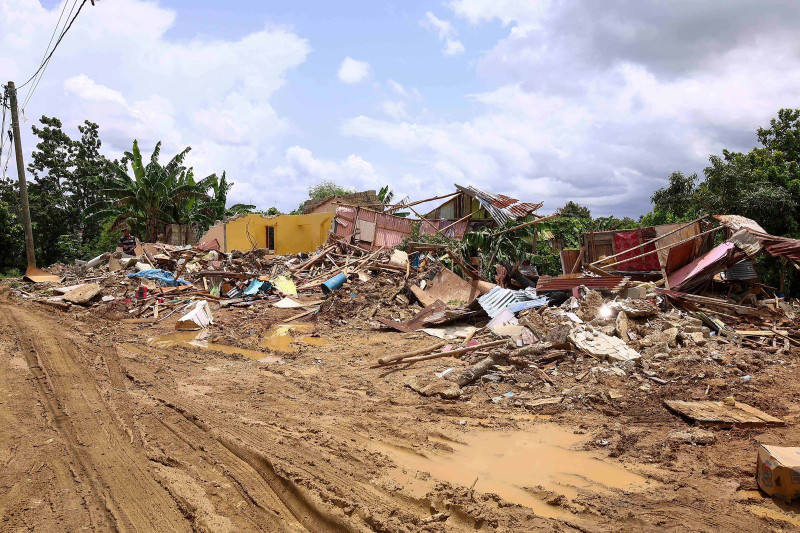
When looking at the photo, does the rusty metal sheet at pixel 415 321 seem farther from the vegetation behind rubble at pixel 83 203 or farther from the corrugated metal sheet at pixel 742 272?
the vegetation behind rubble at pixel 83 203

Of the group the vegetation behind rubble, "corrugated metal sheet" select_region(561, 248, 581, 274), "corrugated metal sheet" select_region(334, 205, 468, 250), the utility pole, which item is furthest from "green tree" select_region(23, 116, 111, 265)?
"corrugated metal sheet" select_region(561, 248, 581, 274)

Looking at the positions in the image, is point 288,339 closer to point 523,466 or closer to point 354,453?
point 354,453

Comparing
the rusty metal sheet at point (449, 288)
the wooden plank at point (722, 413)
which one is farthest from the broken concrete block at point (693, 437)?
the rusty metal sheet at point (449, 288)

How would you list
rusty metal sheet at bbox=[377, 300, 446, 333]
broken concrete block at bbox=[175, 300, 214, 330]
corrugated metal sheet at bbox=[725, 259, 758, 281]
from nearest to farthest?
corrugated metal sheet at bbox=[725, 259, 758, 281] < rusty metal sheet at bbox=[377, 300, 446, 333] < broken concrete block at bbox=[175, 300, 214, 330]

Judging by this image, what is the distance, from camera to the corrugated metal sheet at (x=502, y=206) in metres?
17.6

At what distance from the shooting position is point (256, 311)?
44.0 feet

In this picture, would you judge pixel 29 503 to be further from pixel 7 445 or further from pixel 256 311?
pixel 256 311

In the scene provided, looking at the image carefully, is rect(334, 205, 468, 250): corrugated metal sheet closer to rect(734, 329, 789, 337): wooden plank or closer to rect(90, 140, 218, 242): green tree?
rect(90, 140, 218, 242): green tree

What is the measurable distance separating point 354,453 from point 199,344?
710 centimetres

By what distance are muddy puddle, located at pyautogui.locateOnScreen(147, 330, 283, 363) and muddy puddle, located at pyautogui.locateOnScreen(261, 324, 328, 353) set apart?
592 millimetres

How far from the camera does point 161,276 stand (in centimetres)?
1567

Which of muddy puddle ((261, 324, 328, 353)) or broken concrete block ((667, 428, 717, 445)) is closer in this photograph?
broken concrete block ((667, 428, 717, 445))

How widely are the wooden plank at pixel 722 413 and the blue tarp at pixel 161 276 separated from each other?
1386cm

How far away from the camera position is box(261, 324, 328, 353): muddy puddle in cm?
1053
